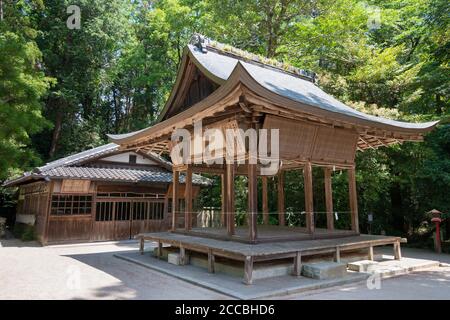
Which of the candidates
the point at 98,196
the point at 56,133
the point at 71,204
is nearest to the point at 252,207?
the point at 98,196

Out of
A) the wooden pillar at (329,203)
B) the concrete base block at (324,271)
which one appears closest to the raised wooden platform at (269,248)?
the concrete base block at (324,271)

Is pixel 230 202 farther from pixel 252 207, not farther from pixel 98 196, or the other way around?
pixel 98 196

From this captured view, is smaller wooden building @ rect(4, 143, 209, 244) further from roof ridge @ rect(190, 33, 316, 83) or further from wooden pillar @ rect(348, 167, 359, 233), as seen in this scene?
wooden pillar @ rect(348, 167, 359, 233)

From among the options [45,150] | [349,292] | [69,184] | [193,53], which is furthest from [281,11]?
[45,150]

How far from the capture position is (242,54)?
38.6 feet

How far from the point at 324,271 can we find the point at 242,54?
7810mm

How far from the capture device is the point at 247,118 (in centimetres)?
788

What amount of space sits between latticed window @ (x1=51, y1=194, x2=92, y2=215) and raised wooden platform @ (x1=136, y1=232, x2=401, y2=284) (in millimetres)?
7009

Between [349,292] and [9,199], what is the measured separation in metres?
22.9

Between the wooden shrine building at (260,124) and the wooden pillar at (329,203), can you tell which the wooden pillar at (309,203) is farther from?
the wooden pillar at (329,203)

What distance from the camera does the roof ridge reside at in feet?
34.2

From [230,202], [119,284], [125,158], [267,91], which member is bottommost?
[119,284]

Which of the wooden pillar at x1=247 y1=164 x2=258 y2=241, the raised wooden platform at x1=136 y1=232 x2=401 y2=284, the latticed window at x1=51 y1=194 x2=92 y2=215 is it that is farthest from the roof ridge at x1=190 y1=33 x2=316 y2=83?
the latticed window at x1=51 y1=194 x2=92 y2=215

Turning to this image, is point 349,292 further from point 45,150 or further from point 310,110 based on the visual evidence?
point 45,150
